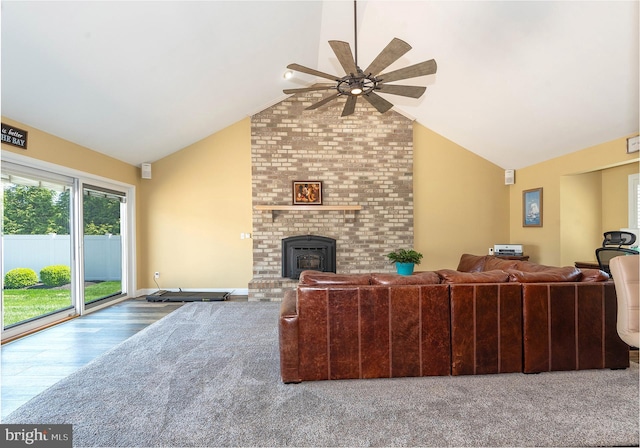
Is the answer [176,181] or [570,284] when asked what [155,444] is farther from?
[176,181]

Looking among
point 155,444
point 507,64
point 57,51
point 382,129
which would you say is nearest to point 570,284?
point 507,64

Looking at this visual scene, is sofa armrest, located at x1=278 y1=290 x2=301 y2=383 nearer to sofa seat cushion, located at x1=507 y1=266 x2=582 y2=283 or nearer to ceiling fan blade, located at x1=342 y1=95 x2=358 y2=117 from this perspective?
sofa seat cushion, located at x1=507 y1=266 x2=582 y2=283

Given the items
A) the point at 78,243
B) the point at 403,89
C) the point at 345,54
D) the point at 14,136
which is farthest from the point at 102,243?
the point at 403,89

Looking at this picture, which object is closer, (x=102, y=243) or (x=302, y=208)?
(x=102, y=243)

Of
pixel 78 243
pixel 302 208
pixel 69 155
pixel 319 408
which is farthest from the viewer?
pixel 302 208

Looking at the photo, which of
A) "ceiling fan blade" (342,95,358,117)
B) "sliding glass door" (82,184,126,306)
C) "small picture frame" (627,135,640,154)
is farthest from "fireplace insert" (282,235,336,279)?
"small picture frame" (627,135,640,154)

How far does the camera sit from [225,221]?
5.46 m

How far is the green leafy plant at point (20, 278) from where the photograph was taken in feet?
10.4

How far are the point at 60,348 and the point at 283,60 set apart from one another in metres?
4.37

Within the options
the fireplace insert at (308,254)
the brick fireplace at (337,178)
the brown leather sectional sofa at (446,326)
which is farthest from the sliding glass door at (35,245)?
the brown leather sectional sofa at (446,326)

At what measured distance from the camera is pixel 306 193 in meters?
5.45

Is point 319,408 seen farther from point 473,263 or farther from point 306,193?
point 306,193

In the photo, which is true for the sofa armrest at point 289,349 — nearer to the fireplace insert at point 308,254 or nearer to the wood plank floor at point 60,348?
the wood plank floor at point 60,348

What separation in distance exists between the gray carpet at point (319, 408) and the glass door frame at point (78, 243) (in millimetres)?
1814
